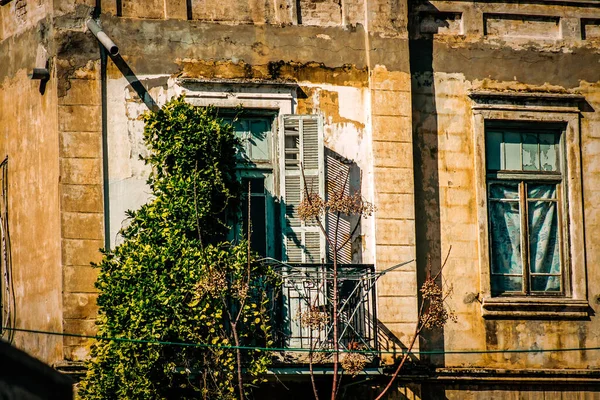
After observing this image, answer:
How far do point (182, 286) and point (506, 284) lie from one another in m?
4.29

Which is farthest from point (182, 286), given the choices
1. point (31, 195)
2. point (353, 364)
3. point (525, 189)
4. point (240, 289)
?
point (525, 189)

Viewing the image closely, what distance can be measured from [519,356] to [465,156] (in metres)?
2.53

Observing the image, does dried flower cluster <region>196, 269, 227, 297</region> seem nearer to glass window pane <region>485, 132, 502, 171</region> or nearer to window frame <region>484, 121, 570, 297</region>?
window frame <region>484, 121, 570, 297</region>

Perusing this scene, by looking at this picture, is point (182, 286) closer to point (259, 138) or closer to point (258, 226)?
point (258, 226)

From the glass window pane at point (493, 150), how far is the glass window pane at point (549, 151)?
544mm

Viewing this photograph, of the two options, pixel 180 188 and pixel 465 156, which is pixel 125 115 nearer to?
pixel 180 188

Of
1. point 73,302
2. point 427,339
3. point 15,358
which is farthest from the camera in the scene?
point 427,339

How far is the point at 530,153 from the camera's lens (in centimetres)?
1833

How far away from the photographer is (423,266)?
57.9ft

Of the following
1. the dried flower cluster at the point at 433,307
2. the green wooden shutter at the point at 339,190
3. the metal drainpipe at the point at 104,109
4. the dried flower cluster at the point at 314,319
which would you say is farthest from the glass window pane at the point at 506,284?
the metal drainpipe at the point at 104,109

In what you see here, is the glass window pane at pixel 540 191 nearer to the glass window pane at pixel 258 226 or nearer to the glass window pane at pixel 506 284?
the glass window pane at pixel 506 284

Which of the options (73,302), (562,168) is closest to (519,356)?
(562,168)

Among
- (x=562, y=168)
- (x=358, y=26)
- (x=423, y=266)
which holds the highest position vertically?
(x=358, y=26)

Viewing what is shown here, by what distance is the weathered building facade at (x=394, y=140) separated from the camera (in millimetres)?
16828
